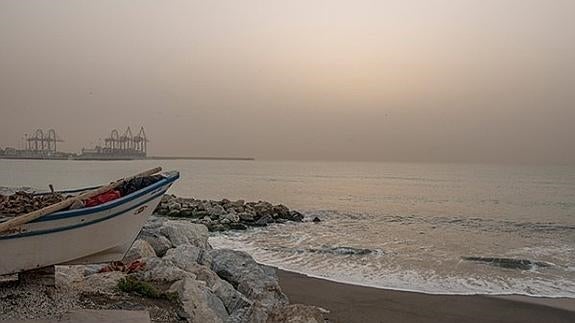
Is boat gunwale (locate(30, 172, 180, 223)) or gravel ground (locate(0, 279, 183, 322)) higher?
boat gunwale (locate(30, 172, 180, 223))

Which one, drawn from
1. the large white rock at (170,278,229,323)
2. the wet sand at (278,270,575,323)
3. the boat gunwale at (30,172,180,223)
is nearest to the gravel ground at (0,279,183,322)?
the large white rock at (170,278,229,323)

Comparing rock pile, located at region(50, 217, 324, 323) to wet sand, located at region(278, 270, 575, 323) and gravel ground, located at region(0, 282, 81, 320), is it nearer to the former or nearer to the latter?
gravel ground, located at region(0, 282, 81, 320)

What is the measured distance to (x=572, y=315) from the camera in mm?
11281

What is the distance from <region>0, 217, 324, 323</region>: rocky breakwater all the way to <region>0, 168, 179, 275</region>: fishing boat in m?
0.45

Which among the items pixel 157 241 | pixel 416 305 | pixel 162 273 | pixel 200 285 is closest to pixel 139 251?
pixel 157 241

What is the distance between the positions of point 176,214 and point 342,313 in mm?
21338

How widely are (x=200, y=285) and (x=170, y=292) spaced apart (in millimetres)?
479

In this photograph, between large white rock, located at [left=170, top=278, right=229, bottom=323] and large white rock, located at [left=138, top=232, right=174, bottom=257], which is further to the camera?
large white rock, located at [left=138, top=232, right=174, bottom=257]

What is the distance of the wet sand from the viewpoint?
10609 millimetres

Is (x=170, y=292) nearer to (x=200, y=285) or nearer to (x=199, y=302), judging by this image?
(x=200, y=285)

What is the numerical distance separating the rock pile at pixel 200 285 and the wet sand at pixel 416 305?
5.97 ft

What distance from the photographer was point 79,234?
6969 millimetres

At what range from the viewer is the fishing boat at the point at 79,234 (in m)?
6.52

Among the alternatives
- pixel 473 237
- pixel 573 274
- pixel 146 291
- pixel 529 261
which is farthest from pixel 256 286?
pixel 473 237
